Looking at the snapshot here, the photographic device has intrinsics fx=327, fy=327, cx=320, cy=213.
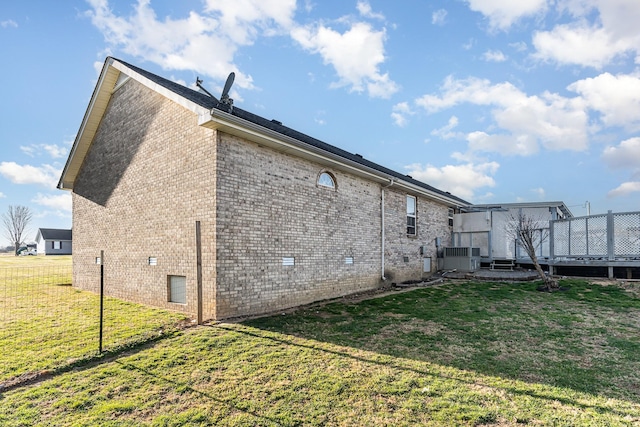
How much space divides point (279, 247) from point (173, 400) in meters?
4.94

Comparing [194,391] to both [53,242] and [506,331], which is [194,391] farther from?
[53,242]

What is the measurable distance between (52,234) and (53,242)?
1.58 meters

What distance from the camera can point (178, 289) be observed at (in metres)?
8.75

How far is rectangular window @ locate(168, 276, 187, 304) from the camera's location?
856 cm

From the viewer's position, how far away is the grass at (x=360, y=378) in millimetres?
3830

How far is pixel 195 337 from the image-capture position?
6375 millimetres

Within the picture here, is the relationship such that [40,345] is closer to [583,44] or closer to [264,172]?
[264,172]

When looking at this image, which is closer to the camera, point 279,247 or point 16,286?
point 279,247

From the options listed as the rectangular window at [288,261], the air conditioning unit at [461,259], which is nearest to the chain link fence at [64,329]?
the rectangular window at [288,261]

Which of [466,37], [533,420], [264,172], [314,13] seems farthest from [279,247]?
[466,37]

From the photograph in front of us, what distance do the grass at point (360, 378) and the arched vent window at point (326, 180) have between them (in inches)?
173

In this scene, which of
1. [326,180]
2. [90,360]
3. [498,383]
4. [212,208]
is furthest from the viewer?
[326,180]

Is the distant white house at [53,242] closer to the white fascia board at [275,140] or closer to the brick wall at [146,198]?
the brick wall at [146,198]

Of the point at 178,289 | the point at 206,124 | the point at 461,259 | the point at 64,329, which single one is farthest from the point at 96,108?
the point at 461,259
